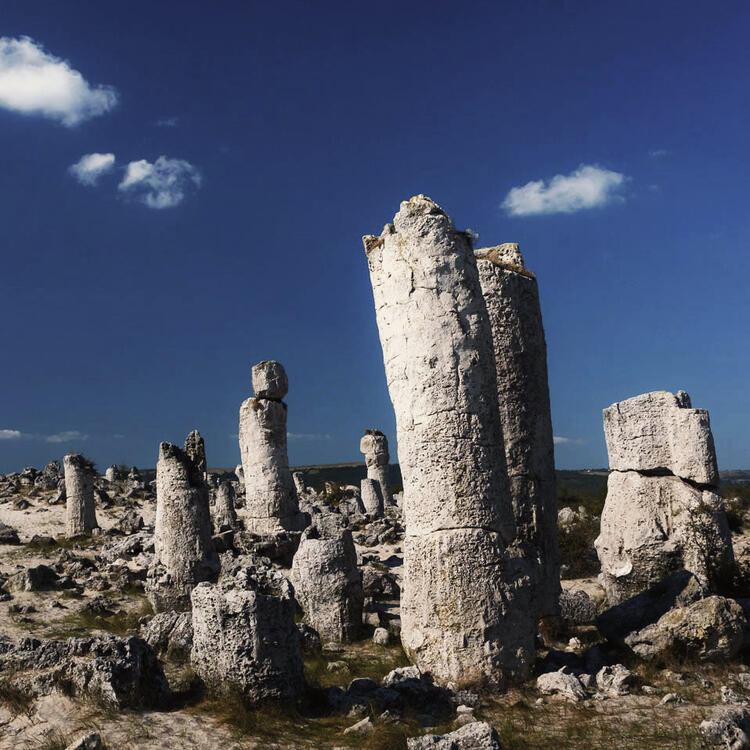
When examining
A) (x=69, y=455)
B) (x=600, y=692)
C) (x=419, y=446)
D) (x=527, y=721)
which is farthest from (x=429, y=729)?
(x=69, y=455)

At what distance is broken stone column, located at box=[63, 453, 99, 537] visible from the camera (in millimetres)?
20641

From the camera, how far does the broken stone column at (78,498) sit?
20.6 metres

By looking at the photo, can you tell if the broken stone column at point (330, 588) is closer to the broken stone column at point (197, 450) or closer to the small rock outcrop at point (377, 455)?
the broken stone column at point (197, 450)

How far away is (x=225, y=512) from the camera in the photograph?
67.8 feet

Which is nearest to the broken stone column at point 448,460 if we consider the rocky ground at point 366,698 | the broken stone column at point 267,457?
the rocky ground at point 366,698

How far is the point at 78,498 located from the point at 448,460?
56.2 feet

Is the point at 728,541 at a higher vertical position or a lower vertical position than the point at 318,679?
higher

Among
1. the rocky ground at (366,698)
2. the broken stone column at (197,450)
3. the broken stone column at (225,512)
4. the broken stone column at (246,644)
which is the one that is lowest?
the rocky ground at (366,698)

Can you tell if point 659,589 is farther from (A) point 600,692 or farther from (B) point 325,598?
(B) point 325,598

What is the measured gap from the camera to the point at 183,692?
246 inches

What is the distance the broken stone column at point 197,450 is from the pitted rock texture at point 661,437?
22.5 feet

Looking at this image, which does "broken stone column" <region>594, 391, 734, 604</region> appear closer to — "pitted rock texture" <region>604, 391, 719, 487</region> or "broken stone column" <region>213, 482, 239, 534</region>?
"pitted rock texture" <region>604, 391, 719, 487</region>

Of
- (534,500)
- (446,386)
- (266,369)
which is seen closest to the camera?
(446,386)

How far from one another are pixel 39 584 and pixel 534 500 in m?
9.30
